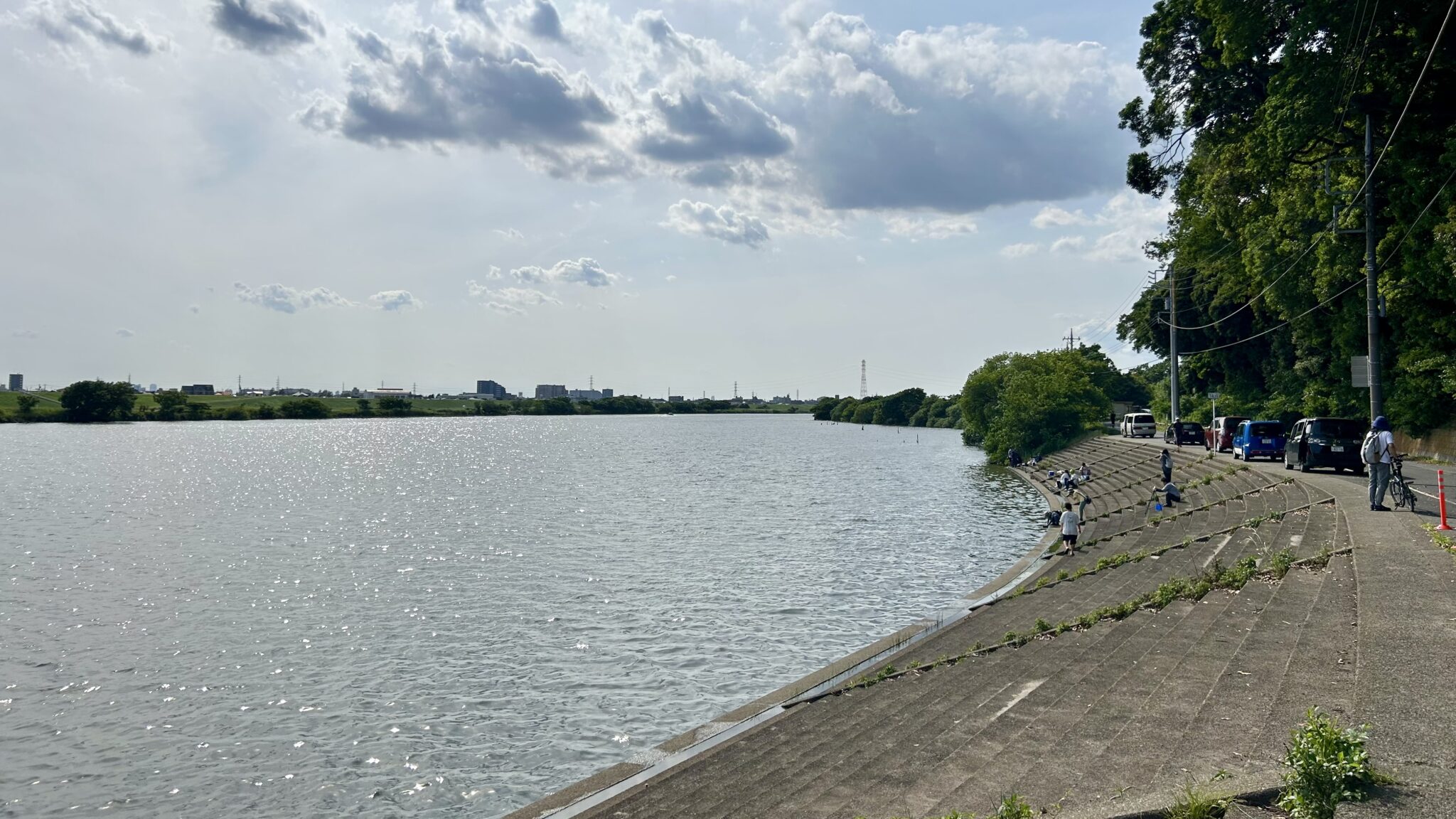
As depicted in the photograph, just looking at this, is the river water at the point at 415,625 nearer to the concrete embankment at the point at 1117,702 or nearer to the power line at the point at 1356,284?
the concrete embankment at the point at 1117,702

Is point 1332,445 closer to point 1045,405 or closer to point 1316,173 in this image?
point 1316,173

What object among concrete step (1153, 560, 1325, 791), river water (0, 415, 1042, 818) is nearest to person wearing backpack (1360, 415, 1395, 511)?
concrete step (1153, 560, 1325, 791)

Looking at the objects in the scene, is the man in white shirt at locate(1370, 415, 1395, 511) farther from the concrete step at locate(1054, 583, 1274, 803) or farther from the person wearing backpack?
the concrete step at locate(1054, 583, 1274, 803)

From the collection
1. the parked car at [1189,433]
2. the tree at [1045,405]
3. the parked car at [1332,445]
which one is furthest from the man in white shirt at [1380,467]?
the tree at [1045,405]

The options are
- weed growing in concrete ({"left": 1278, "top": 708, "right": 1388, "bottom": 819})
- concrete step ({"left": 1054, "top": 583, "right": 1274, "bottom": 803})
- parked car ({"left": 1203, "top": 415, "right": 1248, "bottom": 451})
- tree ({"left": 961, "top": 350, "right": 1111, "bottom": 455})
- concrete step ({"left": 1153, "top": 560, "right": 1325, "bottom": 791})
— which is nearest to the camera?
weed growing in concrete ({"left": 1278, "top": 708, "right": 1388, "bottom": 819})

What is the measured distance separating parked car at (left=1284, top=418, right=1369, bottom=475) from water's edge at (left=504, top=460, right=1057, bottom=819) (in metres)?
15.5

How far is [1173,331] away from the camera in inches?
2297

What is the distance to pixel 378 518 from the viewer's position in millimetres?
44719

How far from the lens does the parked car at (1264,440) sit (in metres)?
37.0

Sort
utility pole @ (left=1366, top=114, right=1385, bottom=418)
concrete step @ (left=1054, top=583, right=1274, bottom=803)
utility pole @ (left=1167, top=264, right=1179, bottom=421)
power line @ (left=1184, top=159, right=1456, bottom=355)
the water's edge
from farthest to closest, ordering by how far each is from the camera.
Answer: utility pole @ (left=1167, top=264, right=1179, bottom=421) < power line @ (left=1184, top=159, right=1456, bottom=355) < utility pole @ (left=1366, top=114, right=1385, bottom=418) < the water's edge < concrete step @ (left=1054, top=583, right=1274, bottom=803)

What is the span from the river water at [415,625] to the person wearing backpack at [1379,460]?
9978 millimetres

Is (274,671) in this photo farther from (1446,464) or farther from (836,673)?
(1446,464)

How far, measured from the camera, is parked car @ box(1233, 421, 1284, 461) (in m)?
37.0

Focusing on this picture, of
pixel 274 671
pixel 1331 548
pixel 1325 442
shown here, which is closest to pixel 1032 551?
pixel 1325 442
